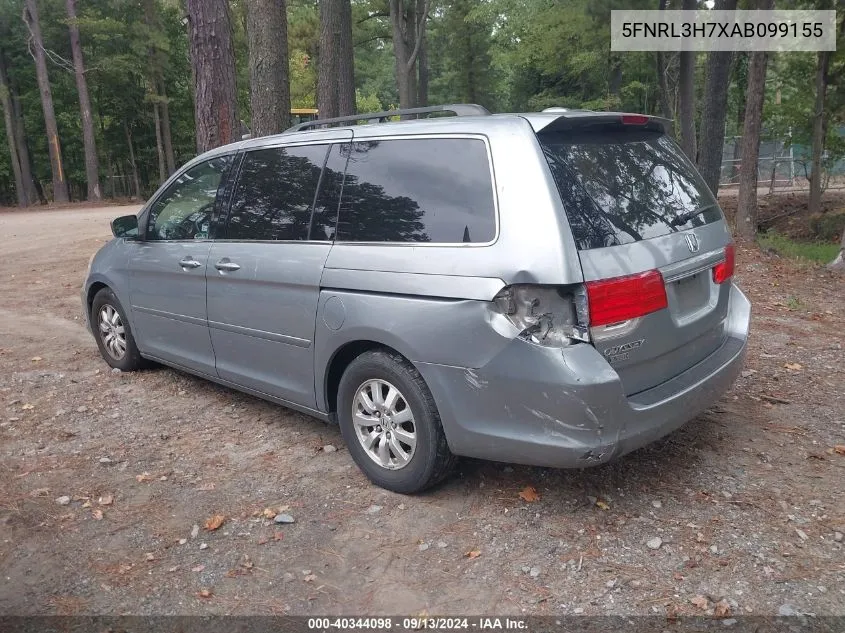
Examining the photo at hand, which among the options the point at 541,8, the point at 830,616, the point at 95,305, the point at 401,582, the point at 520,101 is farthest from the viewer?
the point at 520,101

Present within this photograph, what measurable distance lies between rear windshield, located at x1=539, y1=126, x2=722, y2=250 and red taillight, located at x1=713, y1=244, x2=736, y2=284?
0.22 meters

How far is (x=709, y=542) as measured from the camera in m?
3.11

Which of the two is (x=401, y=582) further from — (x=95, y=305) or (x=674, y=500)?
(x=95, y=305)

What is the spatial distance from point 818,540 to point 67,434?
4381 millimetres

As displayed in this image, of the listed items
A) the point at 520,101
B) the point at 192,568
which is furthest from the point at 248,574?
the point at 520,101

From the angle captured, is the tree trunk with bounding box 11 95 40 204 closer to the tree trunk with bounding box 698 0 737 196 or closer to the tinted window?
the tree trunk with bounding box 698 0 737 196

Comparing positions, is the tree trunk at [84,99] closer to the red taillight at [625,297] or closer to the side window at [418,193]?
the side window at [418,193]

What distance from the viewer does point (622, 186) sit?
11.0ft

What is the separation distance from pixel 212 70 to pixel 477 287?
6.82 metres

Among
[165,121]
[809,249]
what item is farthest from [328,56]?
[165,121]

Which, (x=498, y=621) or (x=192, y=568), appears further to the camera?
(x=192, y=568)

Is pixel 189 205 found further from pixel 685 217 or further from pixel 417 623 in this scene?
pixel 417 623

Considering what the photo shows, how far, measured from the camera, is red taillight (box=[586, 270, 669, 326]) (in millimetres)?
2969

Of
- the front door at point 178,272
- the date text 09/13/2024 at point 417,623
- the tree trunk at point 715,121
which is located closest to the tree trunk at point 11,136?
the tree trunk at point 715,121
